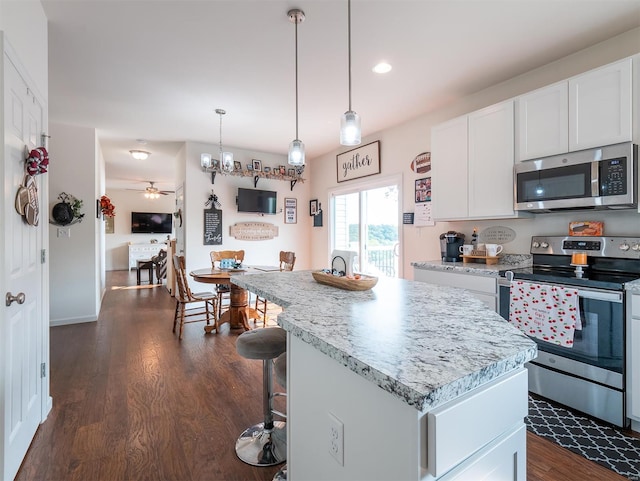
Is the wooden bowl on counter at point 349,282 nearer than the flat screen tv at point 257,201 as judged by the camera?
Yes

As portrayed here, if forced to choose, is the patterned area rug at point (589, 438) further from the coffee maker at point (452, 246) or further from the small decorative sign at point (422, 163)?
the small decorative sign at point (422, 163)

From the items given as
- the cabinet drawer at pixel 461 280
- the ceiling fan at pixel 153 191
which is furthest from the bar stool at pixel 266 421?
the ceiling fan at pixel 153 191

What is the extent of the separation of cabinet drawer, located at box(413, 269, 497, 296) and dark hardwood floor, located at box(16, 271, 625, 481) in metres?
1.07

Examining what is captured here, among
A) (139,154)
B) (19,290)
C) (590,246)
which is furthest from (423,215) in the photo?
A: (139,154)

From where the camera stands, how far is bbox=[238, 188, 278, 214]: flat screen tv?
528cm

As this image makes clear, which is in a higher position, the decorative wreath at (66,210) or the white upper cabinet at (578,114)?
the white upper cabinet at (578,114)

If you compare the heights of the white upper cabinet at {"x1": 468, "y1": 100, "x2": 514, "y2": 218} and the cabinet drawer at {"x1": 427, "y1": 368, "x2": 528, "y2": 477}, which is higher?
the white upper cabinet at {"x1": 468, "y1": 100, "x2": 514, "y2": 218}

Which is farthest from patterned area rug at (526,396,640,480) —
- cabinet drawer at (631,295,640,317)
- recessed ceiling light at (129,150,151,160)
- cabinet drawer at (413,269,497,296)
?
recessed ceiling light at (129,150,151,160)

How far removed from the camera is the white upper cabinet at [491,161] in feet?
8.84

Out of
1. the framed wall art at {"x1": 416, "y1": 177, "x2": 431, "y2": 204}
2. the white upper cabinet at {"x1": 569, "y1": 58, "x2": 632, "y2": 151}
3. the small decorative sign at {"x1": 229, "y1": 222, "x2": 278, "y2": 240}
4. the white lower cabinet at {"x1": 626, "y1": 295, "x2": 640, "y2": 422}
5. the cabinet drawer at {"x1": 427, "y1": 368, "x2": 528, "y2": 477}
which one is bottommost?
the white lower cabinet at {"x1": 626, "y1": 295, "x2": 640, "y2": 422}

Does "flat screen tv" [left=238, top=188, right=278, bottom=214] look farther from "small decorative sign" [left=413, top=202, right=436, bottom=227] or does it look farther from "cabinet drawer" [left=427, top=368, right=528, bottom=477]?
"cabinet drawer" [left=427, top=368, right=528, bottom=477]

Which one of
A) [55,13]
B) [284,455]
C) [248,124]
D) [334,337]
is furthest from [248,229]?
[334,337]

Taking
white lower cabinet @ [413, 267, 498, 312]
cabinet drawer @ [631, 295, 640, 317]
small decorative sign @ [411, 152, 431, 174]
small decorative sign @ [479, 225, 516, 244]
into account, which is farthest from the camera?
small decorative sign @ [411, 152, 431, 174]

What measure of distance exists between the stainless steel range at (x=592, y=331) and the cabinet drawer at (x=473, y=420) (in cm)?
159
